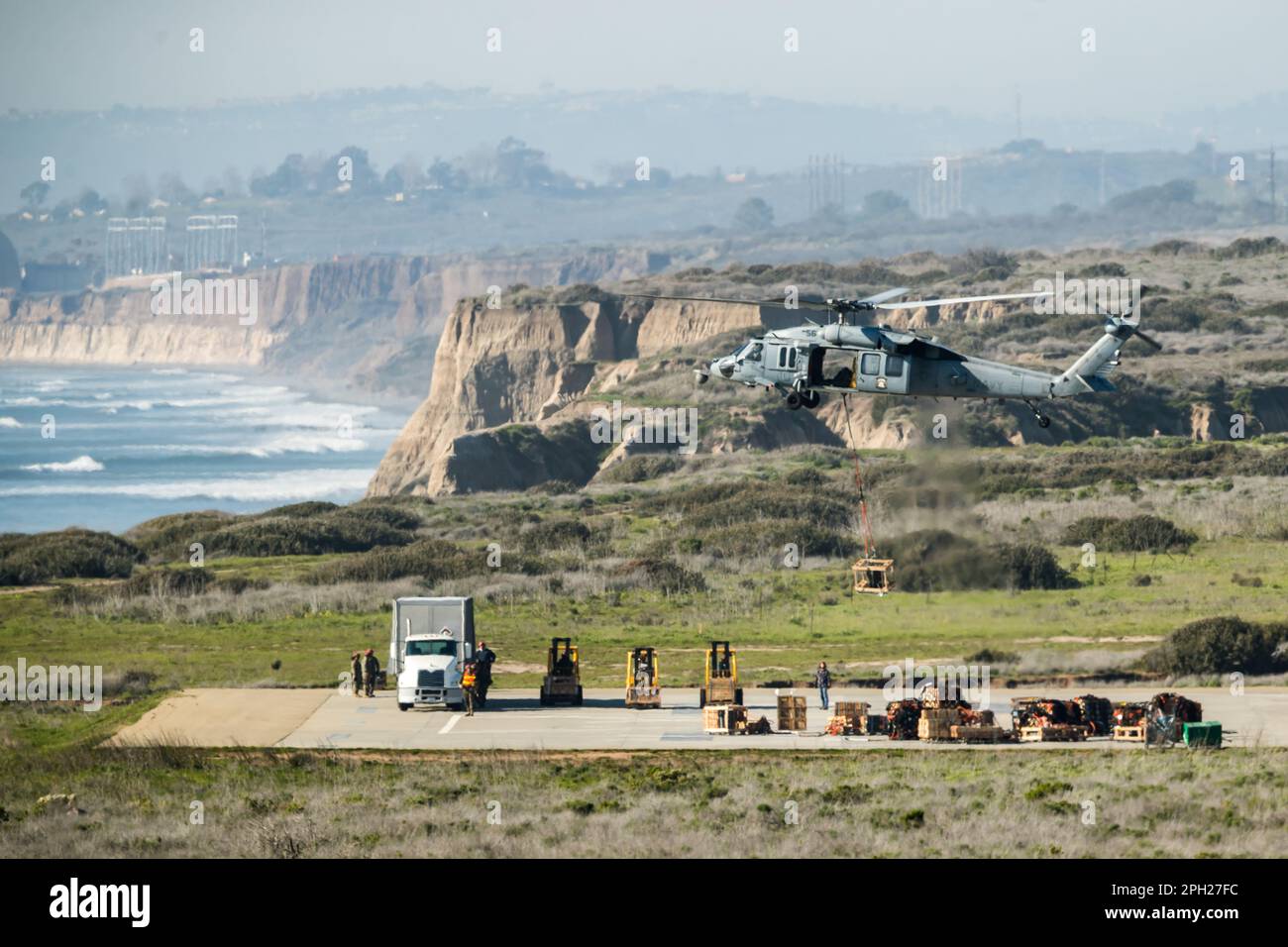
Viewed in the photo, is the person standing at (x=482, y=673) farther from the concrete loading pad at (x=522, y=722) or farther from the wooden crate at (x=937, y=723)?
the wooden crate at (x=937, y=723)

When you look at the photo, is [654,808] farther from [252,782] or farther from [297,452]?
[297,452]

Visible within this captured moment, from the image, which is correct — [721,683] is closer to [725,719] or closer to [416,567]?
[725,719]

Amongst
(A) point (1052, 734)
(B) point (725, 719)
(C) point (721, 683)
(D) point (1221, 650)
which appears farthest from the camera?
(D) point (1221, 650)

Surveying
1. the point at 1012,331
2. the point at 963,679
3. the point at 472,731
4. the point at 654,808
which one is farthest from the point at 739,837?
the point at 1012,331

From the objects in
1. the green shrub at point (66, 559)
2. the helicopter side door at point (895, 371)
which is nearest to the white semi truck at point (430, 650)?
the helicopter side door at point (895, 371)

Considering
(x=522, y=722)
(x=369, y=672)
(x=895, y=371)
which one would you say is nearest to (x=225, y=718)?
(x=369, y=672)

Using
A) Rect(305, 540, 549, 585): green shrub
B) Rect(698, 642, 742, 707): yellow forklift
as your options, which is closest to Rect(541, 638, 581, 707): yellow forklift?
Rect(698, 642, 742, 707): yellow forklift
